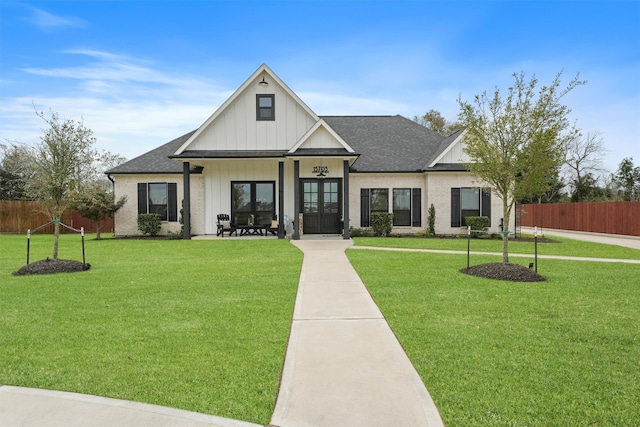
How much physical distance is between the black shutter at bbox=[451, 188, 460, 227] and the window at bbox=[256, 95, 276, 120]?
953 cm

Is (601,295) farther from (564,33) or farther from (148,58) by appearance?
(148,58)

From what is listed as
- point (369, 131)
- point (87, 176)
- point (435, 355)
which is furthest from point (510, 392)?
point (369, 131)

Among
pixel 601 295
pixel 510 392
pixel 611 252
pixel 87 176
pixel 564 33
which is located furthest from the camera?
pixel 564 33

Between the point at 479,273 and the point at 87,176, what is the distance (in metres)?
10.7

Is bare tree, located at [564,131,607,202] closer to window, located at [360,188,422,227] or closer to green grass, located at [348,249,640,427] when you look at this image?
window, located at [360,188,422,227]

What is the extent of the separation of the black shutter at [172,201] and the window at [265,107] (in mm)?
5709

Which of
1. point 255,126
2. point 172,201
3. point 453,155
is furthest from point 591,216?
point 172,201

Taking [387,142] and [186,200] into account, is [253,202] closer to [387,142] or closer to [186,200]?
[186,200]

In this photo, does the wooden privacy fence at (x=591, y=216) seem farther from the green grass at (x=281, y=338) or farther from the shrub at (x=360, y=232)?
the green grass at (x=281, y=338)

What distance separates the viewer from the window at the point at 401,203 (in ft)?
68.0

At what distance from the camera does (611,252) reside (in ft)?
46.7

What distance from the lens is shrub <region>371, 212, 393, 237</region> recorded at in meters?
19.9

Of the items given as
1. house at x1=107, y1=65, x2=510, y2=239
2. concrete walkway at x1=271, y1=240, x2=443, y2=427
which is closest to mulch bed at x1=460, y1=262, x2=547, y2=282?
concrete walkway at x1=271, y1=240, x2=443, y2=427

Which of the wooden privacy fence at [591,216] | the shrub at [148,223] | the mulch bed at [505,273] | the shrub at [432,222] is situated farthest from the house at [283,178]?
the mulch bed at [505,273]
